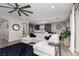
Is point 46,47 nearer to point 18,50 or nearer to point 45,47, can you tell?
point 45,47

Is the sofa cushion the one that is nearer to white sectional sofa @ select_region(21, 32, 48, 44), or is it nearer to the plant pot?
white sectional sofa @ select_region(21, 32, 48, 44)

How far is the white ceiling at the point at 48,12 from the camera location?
4.94 ft

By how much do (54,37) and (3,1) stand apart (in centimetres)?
111

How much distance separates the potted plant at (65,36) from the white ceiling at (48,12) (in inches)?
8.1

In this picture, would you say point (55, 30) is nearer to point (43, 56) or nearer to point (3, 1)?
point (43, 56)

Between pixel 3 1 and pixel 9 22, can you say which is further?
pixel 9 22

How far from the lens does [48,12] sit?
1562 mm

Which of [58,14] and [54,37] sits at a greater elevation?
[58,14]

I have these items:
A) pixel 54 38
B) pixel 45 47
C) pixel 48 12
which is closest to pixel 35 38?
pixel 45 47

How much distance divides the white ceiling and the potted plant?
8.1 inches

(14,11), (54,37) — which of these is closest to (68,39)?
(54,37)

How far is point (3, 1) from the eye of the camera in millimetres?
1479

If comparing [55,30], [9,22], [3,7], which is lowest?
[55,30]

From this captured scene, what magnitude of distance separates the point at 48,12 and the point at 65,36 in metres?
0.55
